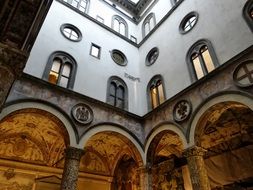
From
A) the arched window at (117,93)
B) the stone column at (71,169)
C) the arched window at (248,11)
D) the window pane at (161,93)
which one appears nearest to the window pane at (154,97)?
the window pane at (161,93)

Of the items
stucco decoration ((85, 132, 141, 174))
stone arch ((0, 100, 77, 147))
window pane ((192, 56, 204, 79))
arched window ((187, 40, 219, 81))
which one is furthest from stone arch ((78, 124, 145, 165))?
window pane ((192, 56, 204, 79))

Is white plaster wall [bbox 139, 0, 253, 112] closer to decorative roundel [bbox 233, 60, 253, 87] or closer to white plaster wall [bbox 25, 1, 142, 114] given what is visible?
decorative roundel [bbox 233, 60, 253, 87]

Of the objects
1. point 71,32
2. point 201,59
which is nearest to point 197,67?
point 201,59

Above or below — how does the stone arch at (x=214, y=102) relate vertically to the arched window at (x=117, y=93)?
below

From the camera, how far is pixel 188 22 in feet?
34.0

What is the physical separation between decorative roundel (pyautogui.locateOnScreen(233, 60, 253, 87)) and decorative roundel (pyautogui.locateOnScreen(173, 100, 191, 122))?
1.94 metres

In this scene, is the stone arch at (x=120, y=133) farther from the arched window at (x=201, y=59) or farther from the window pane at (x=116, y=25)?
the window pane at (x=116, y=25)

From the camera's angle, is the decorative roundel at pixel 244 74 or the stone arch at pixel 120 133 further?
the stone arch at pixel 120 133

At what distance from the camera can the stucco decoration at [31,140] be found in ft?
28.3

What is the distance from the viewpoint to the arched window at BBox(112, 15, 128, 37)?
46.1ft

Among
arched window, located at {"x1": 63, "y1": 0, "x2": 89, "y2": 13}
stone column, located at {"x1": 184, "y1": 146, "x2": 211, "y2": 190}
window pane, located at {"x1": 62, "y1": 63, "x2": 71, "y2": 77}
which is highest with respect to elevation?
arched window, located at {"x1": 63, "y1": 0, "x2": 89, "y2": 13}

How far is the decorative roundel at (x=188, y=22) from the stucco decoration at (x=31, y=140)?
7322 millimetres

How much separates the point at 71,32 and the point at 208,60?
266 inches

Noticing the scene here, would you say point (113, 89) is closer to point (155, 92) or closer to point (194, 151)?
point (155, 92)
